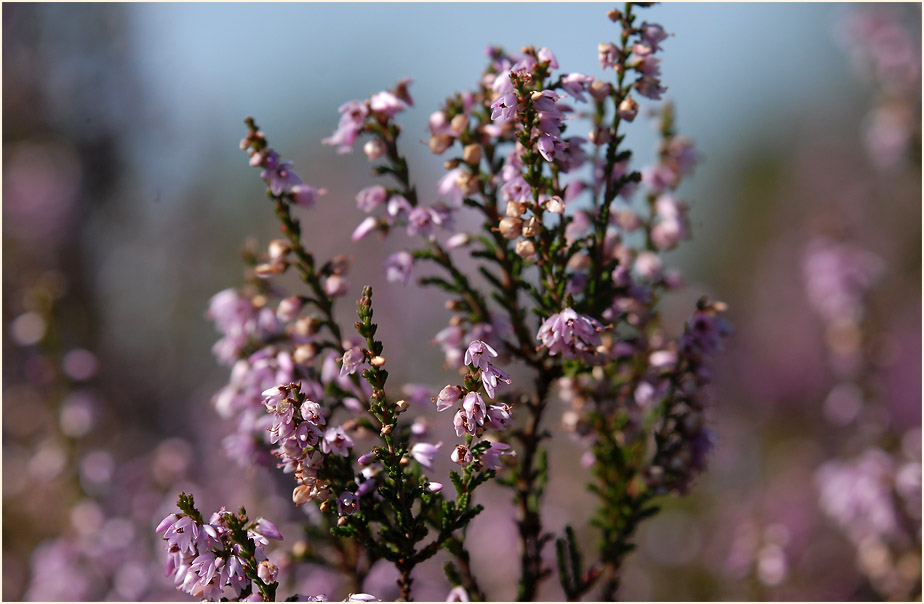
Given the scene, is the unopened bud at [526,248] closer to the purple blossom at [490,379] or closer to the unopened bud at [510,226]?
the unopened bud at [510,226]

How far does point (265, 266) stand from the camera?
2.54 metres

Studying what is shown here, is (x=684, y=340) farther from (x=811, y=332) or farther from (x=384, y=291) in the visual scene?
(x=811, y=332)

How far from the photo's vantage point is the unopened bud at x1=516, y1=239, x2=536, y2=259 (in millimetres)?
2256

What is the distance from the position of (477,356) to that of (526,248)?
50 centimetres

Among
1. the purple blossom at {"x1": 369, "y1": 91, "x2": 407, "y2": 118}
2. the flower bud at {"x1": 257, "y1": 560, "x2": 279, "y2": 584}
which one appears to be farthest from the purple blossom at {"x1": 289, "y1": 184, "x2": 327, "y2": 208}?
the flower bud at {"x1": 257, "y1": 560, "x2": 279, "y2": 584}

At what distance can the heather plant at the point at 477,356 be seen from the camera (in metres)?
1.94

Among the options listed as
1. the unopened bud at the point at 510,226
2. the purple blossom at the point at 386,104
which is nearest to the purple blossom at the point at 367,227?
the purple blossom at the point at 386,104

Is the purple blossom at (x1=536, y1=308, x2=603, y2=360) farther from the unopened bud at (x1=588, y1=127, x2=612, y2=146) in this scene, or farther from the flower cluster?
the flower cluster

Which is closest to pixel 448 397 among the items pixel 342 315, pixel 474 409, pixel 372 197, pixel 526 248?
pixel 474 409

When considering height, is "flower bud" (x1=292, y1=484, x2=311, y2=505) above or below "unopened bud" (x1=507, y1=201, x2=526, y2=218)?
below

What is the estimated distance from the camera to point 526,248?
2.27 meters

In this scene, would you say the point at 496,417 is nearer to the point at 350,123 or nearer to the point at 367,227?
the point at 367,227

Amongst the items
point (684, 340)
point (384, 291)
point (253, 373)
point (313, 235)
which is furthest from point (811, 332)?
point (253, 373)

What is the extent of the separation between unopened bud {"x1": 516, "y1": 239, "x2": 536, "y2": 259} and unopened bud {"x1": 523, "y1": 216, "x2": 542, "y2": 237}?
0.04m
